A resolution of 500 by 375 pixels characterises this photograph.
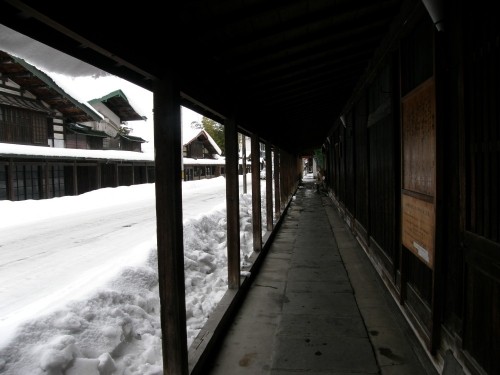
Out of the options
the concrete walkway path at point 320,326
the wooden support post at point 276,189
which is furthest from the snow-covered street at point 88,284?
the wooden support post at point 276,189

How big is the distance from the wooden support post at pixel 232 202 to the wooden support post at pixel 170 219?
2.12 metres

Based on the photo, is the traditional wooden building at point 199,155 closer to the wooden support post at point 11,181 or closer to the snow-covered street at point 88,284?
the wooden support post at point 11,181

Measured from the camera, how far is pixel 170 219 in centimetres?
267

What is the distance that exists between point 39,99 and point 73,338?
21.1 m

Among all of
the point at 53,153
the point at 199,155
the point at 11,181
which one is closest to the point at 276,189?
the point at 53,153

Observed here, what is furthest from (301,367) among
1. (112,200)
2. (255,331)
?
(112,200)

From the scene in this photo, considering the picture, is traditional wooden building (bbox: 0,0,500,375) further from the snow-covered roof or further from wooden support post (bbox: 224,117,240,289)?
the snow-covered roof

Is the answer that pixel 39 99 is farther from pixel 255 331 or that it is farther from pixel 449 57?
pixel 449 57

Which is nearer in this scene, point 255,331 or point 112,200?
point 255,331

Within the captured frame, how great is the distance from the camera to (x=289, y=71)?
5105 mm

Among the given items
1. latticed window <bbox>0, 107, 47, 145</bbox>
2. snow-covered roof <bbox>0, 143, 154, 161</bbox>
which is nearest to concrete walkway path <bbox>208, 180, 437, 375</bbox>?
snow-covered roof <bbox>0, 143, 154, 161</bbox>

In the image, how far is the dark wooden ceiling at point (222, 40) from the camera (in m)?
1.79

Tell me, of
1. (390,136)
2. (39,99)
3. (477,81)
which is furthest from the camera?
(39,99)

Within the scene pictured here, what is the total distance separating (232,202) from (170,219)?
2.28 metres
